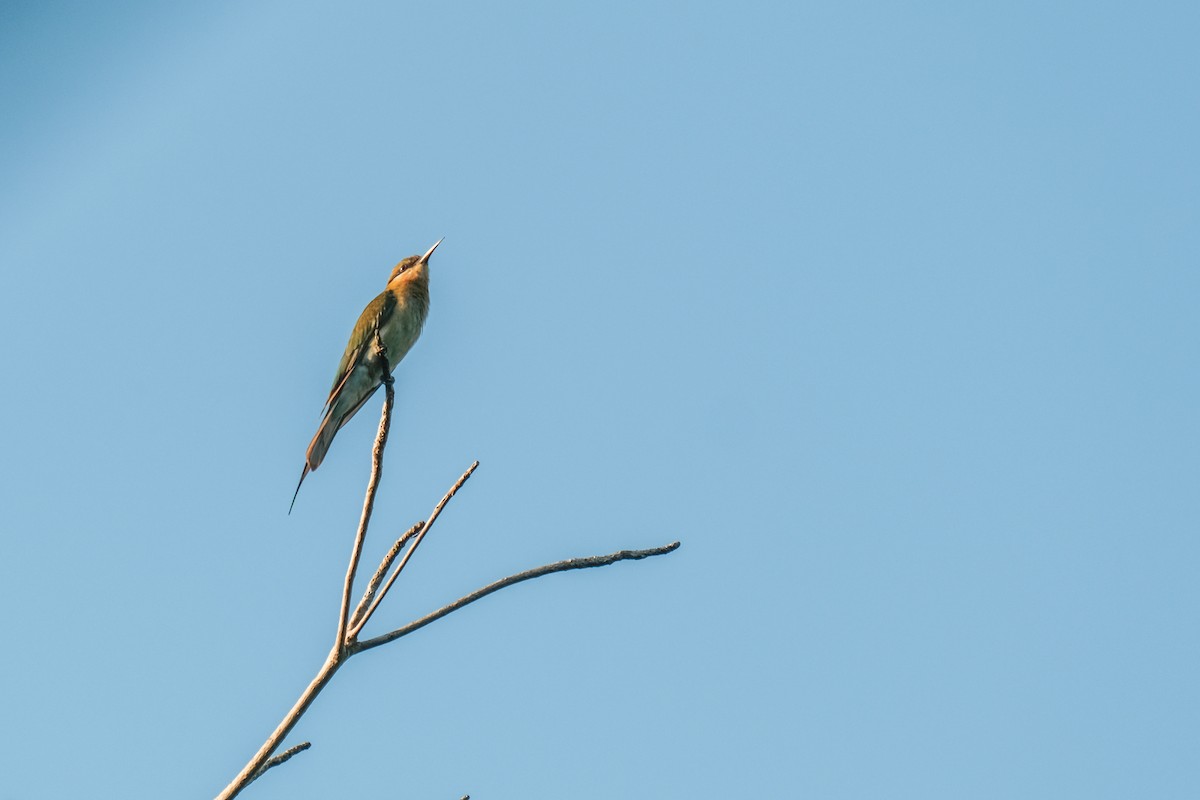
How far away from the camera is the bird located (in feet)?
23.0

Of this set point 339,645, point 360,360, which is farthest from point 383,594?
point 360,360

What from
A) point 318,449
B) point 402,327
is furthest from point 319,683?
point 402,327

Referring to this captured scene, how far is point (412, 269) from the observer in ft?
28.7

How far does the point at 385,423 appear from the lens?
133 inches

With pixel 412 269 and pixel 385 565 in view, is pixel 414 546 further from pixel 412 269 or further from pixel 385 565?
pixel 412 269

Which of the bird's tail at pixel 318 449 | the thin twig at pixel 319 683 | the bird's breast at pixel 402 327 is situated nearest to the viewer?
the thin twig at pixel 319 683

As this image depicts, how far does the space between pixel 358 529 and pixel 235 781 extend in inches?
25.3

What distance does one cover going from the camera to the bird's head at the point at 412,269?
8.58 meters

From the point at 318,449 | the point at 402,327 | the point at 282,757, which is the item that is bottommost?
the point at 282,757

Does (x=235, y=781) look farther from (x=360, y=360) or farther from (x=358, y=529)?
(x=360, y=360)

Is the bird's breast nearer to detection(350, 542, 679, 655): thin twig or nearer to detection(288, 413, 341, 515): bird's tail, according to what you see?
detection(288, 413, 341, 515): bird's tail

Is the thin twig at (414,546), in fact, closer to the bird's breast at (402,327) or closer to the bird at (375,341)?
the bird at (375,341)

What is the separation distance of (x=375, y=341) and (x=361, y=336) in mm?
1167


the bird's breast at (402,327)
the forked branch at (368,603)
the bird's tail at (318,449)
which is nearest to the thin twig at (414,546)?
the forked branch at (368,603)
